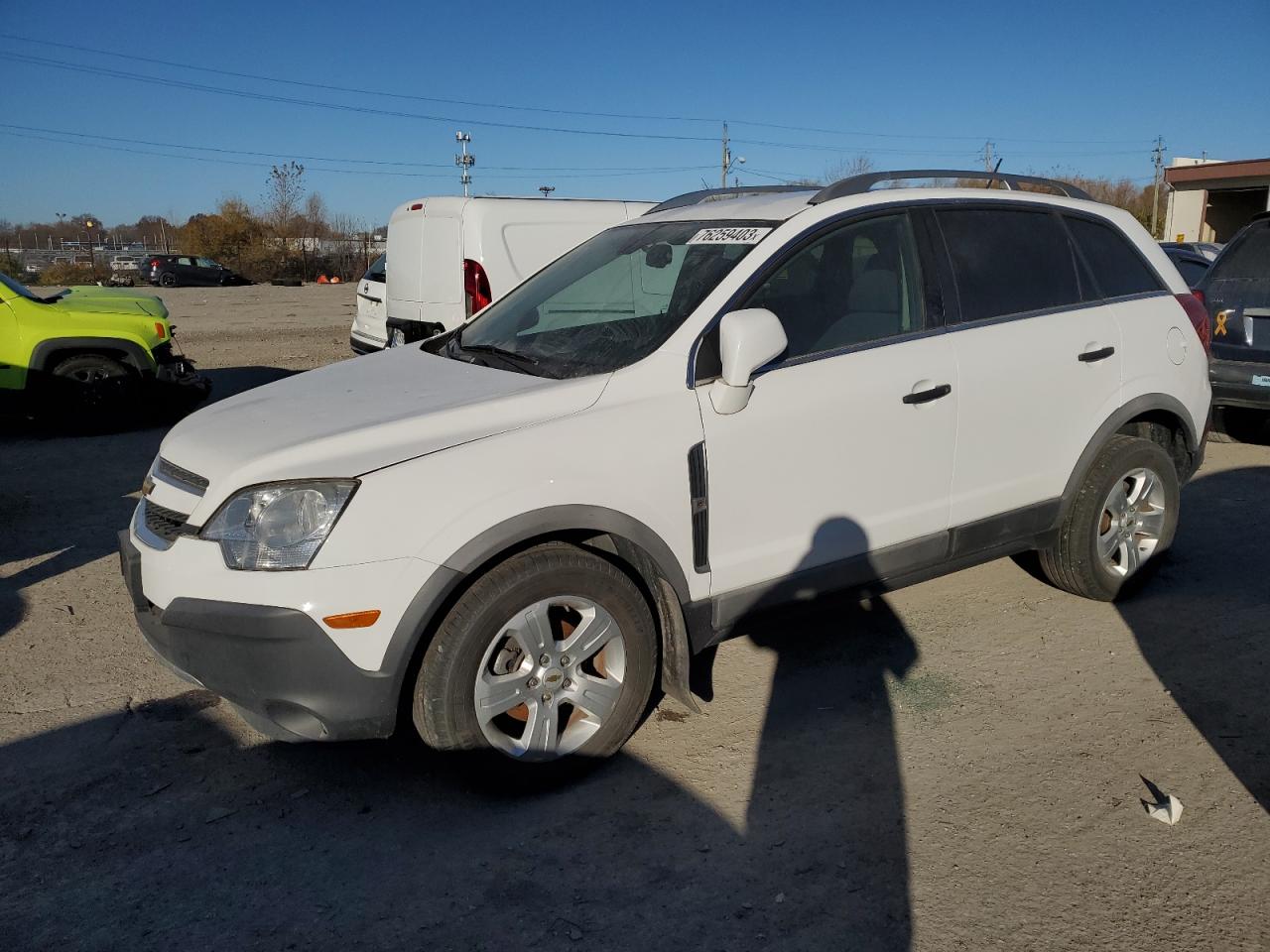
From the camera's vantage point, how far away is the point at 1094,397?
4.52 meters

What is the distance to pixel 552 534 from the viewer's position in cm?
327

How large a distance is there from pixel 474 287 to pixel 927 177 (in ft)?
17.2

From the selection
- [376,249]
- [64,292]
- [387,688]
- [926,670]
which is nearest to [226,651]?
[387,688]

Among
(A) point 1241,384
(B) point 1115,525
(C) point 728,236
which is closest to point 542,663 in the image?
(C) point 728,236

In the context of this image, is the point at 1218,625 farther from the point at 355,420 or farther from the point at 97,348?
the point at 97,348

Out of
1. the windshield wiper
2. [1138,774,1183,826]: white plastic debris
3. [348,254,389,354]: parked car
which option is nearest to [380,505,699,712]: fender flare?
the windshield wiper

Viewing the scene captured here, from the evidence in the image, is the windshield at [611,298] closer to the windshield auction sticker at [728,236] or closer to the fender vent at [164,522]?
the windshield auction sticker at [728,236]

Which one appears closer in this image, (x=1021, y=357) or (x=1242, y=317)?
(x=1021, y=357)

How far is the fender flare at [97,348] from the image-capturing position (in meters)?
8.70

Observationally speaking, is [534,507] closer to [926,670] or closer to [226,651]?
[226,651]

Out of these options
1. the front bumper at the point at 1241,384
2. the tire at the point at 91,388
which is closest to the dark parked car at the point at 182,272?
the tire at the point at 91,388

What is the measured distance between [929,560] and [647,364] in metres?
1.52

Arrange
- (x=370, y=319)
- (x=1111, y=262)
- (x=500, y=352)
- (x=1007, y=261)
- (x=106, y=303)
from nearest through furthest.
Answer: (x=500, y=352)
(x=1007, y=261)
(x=1111, y=262)
(x=106, y=303)
(x=370, y=319)

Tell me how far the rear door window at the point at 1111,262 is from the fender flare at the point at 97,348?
7.71 m
